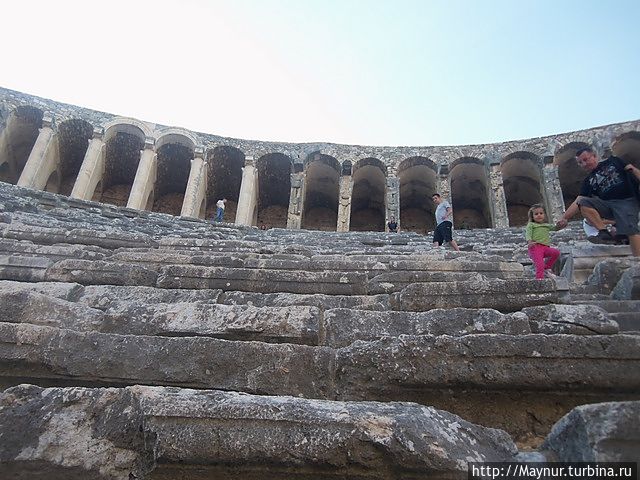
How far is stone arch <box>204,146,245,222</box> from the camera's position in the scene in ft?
59.0

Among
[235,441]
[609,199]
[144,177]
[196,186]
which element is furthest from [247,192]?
[235,441]

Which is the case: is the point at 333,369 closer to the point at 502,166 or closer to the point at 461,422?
the point at 461,422

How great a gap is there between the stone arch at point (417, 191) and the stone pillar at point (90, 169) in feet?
37.9

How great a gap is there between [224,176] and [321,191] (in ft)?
14.3

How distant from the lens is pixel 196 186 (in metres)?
16.8

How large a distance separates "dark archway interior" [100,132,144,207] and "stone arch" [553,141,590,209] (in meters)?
16.1

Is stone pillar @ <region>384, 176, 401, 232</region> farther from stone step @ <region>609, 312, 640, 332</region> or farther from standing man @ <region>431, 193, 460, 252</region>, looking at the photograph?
stone step @ <region>609, 312, 640, 332</region>

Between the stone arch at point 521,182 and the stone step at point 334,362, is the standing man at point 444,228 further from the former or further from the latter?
the stone arch at point 521,182

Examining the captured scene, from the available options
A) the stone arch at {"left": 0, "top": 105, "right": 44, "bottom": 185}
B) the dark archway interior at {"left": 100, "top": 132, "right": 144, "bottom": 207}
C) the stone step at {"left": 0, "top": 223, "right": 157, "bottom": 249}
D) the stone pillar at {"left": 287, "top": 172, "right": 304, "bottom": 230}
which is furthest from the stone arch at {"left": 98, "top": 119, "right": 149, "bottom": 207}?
the stone step at {"left": 0, "top": 223, "right": 157, "bottom": 249}

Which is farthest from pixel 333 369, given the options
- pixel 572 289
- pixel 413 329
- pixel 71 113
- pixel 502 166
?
pixel 71 113

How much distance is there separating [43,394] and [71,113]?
58.3ft

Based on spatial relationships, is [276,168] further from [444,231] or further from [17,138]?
[444,231]

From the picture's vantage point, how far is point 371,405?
1.81 m

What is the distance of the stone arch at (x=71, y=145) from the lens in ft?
55.0
